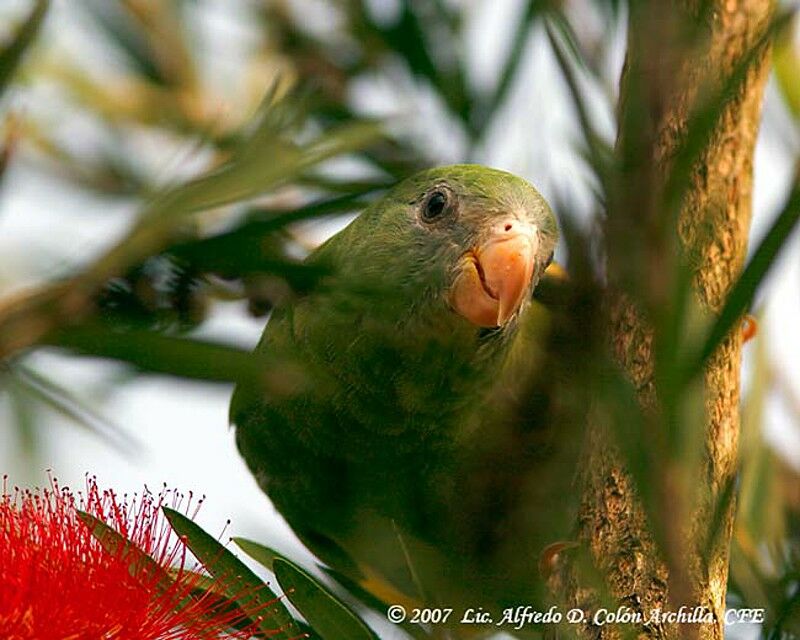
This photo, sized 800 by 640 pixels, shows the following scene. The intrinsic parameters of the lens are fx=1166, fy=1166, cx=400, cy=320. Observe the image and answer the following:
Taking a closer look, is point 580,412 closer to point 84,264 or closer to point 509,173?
point 509,173

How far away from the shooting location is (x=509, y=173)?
2.03 metres

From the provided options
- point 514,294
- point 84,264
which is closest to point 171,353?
point 84,264

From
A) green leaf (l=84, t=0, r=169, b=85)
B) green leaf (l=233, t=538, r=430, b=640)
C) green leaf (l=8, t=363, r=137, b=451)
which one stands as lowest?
green leaf (l=233, t=538, r=430, b=640)

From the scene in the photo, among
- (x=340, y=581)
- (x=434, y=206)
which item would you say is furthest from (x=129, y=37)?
(x=340, y=581)

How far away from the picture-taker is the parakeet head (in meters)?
1.86

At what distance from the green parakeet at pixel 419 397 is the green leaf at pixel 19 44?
3.14 ft

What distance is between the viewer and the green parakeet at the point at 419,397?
1.96 metres

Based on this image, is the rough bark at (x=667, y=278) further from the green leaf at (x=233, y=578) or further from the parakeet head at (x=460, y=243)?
the parakeet head at (x=460, y=243)

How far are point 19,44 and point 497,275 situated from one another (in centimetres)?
96

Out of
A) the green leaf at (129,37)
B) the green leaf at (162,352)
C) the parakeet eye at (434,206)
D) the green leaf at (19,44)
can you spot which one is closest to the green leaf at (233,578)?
the green leaf at (162,352)

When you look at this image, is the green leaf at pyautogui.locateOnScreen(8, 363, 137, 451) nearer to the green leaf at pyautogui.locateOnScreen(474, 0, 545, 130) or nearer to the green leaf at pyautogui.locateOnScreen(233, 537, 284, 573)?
the green leaf at pyautogui.locateOnScreen(233, 537, 284, 573)

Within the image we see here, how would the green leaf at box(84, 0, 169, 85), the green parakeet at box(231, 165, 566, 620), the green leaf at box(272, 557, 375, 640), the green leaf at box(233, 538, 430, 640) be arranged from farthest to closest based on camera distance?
the green leaf at box(84, 0, 169, 85), the green parakeet at box(231, 165, 566, 620), the green leaf at box(233, 538, 430, 640), the green leaf at box(272, 557, 375, 640)

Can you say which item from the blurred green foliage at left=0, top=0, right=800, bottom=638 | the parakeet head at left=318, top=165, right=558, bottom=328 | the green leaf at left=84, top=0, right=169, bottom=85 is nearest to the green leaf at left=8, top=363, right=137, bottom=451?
the blurred green foliage at left=0, top=0, right=800, bottom=638

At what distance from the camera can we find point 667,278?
97 cm
